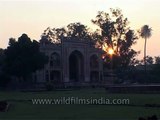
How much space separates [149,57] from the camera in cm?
12900

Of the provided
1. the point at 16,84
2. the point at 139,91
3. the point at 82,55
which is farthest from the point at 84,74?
the point at 139,91

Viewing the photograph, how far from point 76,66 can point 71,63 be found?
1.45 metres

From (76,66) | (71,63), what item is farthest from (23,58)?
(71,63)

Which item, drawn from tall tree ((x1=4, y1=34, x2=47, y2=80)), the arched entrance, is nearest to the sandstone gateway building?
the arched entrance

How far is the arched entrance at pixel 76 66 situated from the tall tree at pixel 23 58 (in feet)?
66.0

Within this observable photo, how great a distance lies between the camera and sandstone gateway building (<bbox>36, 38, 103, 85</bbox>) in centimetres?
7856

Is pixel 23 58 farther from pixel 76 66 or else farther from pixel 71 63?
pixel 71 63

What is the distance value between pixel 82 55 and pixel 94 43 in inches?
353

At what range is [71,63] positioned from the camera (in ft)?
284

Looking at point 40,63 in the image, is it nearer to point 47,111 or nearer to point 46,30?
point 47,111

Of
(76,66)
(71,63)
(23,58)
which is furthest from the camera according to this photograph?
(71,63)

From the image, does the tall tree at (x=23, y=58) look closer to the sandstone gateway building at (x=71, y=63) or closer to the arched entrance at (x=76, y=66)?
the sandstone gateway building at (x=71, y=63)

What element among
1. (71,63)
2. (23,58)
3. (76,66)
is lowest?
(76,66)

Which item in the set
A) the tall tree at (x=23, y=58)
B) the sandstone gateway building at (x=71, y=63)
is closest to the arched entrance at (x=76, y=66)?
the sandstone gateway building at (x=71, y=63)
